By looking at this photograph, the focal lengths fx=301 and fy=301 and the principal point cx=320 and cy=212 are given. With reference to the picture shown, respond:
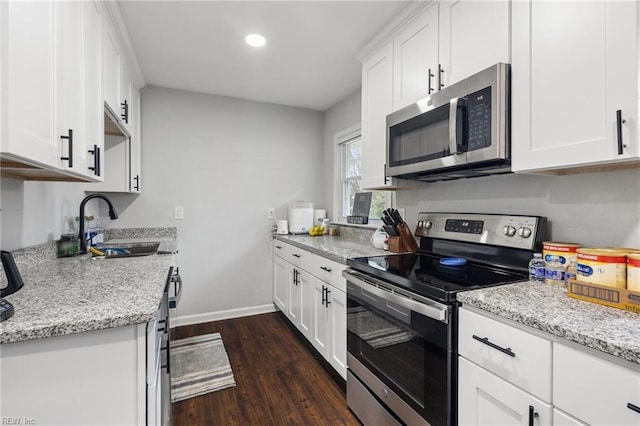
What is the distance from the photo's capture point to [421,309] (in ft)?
3.92

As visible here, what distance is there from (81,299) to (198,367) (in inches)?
59.8

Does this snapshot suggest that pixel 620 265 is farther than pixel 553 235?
No

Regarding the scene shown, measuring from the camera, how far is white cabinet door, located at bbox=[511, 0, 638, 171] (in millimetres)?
949

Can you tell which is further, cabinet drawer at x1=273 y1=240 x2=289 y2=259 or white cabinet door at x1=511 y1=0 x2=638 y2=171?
cabinet drawer at x1=273 y1=240 x2=289 y2=259

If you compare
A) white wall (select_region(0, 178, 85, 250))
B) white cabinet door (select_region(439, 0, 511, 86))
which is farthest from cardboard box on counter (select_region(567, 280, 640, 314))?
white wall (select_region(0, 178, 85, 250))

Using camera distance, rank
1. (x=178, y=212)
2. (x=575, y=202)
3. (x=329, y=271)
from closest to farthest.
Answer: (x=575, y=202)
(x=329, y=271)
(x=178, y=212)

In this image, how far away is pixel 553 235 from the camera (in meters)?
1.38

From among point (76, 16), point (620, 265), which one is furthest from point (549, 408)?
point (76, 16)

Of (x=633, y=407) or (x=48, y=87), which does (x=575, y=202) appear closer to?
(x=633, y=407)

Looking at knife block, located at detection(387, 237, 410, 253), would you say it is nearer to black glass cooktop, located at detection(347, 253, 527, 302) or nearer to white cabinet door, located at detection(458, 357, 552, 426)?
black glass cooktop, located at detection(347, 253, 527, 302)

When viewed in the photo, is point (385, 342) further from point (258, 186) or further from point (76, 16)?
point (258, 186)

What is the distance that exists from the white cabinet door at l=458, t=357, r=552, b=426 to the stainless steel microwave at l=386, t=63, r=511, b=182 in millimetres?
869

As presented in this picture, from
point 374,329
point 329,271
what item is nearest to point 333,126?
point 329,271

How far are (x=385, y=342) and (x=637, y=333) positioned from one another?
35.9 inches
